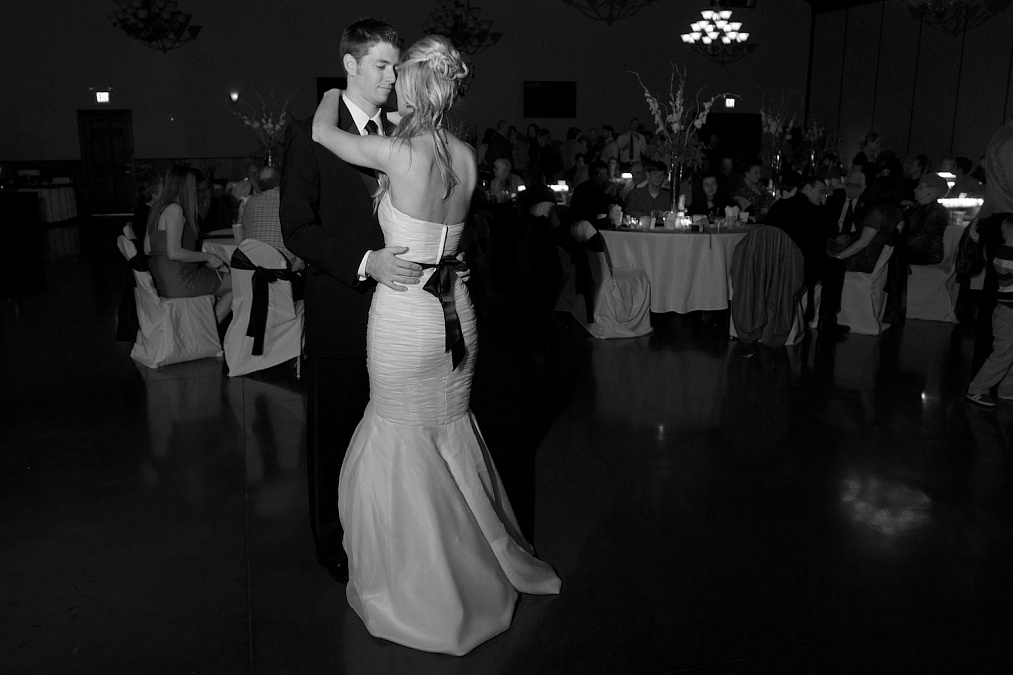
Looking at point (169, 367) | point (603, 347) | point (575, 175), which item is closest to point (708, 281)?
point (603, 347)

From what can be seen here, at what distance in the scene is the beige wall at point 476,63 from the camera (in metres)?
14.6

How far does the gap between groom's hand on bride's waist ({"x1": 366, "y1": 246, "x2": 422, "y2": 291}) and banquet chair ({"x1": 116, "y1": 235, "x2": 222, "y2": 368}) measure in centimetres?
349

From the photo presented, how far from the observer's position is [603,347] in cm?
589

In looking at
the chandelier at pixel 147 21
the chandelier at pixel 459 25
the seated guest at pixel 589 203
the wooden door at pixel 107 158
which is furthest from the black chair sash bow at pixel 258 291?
the wooden door at pixel 107 158

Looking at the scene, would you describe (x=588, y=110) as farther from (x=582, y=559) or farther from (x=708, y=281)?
(x=582, y=559)

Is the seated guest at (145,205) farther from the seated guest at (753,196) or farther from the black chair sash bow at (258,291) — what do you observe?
the seated guest at (753,196)

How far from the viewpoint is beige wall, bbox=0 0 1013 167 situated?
575 inches

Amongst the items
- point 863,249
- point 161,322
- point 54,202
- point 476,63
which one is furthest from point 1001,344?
point 54,202

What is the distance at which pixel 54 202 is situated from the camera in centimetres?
1418

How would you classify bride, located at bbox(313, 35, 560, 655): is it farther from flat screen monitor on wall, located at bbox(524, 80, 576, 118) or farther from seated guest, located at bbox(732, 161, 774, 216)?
flat screen monitor on wall, located at bbox(524, 80, 576, 118)

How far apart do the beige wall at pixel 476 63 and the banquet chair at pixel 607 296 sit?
9.15m

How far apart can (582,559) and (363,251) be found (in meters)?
1.28

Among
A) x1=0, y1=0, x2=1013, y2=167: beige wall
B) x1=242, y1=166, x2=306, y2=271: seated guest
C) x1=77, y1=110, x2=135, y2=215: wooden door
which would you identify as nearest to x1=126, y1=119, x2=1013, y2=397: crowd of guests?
x1=242, y1=166, x2=306, y2=271: seated guest

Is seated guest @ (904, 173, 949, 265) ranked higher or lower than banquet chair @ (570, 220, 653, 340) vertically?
higher
